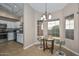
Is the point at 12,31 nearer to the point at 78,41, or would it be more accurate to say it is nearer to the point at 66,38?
the point at 66,38

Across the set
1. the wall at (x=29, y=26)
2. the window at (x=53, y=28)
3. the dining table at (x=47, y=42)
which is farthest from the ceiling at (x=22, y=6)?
the dining table at (x=47, y=42)

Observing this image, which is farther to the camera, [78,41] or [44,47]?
[44,47]

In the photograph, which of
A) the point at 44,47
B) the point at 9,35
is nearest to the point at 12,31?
the point at 9,35

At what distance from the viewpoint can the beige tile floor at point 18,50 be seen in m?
2.11

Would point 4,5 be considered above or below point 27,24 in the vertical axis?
above

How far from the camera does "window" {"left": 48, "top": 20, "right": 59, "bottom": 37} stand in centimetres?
216

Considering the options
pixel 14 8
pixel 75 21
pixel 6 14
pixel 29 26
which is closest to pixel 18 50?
pixel 29 26

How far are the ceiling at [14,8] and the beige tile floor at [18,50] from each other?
70 centimetres

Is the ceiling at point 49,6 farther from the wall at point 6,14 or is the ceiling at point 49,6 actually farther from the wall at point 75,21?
the wall at point 6,14

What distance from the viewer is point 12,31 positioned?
7.13 feet

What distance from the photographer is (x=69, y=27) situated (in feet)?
6.99

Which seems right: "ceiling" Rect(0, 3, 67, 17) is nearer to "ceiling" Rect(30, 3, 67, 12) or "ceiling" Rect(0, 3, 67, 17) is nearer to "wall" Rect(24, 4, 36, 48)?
"ceiling" Rect(30, 3, 67, 12)

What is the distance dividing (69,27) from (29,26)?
0.92 metres

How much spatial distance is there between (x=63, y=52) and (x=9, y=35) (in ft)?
4.26
